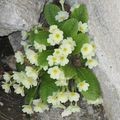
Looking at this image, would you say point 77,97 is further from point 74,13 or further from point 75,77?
point 74,13

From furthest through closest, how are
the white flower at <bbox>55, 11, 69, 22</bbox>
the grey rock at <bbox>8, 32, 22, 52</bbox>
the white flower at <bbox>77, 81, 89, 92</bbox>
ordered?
the grey rock at <bbox>8, 32, 22, 52</bbox>, the white flower at <bbox>55, 11, 69, 22</bbox>, the white flower at <bbox>77, 81, 89, 92</bbox>

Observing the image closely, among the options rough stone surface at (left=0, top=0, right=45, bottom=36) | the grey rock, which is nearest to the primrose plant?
rough stone surface at (left=0, top=0, right=45, bottom=36)

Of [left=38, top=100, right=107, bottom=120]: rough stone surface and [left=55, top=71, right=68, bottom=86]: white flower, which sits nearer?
[left=55, top=71, right=68, bottom=86]: white flower

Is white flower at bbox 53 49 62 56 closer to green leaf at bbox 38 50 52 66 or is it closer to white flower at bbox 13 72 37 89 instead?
green leaf at bbox 38 50 52 66

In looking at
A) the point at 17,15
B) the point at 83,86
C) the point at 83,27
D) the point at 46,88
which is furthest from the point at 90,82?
the point at 17,15

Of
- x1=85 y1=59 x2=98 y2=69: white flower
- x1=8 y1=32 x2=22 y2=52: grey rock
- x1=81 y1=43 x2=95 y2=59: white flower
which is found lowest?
x1=85 y1=59 x2=98 y2=69: white flower

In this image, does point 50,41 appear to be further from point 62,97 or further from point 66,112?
point 66,112

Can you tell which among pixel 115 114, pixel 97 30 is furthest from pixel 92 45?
pixel 115 114
